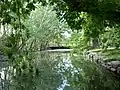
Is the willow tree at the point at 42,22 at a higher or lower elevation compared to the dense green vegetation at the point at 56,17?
higher

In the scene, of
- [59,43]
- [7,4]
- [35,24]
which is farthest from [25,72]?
[59,43]

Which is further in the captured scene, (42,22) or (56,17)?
(42,22)

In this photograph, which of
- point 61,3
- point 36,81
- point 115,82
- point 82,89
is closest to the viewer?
point 61,3

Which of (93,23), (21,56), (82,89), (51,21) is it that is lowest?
(82,89)

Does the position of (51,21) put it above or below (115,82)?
above

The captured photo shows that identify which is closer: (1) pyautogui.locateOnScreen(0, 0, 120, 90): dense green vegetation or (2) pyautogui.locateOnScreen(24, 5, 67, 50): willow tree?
(1) pyautogui.locateOnScreen(0, 0, 120, 90): dense green vegetation

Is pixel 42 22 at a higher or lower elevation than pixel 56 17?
higher

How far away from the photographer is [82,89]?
45.1ft

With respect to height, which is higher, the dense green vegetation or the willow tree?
the willow tree

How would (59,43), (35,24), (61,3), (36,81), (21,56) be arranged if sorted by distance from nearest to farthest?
1. (21,56)
2. (61,3)
3. (36,81)
4. (35,24)
5. (59,43)

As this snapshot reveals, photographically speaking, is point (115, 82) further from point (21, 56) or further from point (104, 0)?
point (21, 56)

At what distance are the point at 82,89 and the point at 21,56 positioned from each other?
23.1ft

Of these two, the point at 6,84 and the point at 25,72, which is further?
the point at 25,72

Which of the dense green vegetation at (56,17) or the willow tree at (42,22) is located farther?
the willow tree at (42,22)
